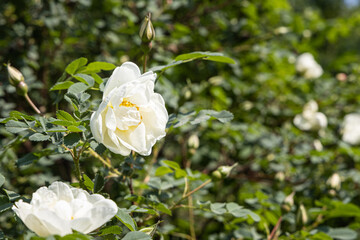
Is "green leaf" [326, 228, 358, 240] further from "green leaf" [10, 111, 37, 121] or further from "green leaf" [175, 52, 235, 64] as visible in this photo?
"green leaf" [10, 111, 37, 121]

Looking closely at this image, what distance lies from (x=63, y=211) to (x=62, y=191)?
0.18ft

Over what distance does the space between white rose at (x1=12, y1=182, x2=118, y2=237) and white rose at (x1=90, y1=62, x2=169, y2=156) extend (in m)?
0.12

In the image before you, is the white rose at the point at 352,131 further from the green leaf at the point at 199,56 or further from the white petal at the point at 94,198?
the white petal at the point at 94,198

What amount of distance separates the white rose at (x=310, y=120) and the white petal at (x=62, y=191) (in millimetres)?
1522

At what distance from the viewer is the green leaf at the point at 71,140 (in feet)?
2.36

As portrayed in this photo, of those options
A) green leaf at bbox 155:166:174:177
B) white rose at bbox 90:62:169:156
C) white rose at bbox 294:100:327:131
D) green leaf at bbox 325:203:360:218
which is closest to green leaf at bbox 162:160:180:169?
green leaf at bbox 155:166:174:177

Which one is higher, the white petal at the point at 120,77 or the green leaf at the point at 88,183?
the white petal at the point at 120,77

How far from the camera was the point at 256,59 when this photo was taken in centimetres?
237

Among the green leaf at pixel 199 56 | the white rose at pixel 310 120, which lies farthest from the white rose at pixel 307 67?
the green leaf at pixel 199 56

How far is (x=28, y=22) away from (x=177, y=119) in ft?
4.39

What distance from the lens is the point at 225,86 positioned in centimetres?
218

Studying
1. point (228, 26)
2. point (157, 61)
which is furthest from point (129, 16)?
point (228, 26)

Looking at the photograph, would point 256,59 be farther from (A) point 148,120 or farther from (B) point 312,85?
(A) point 148,120

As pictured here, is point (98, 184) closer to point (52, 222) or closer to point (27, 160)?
point (52, 222)
